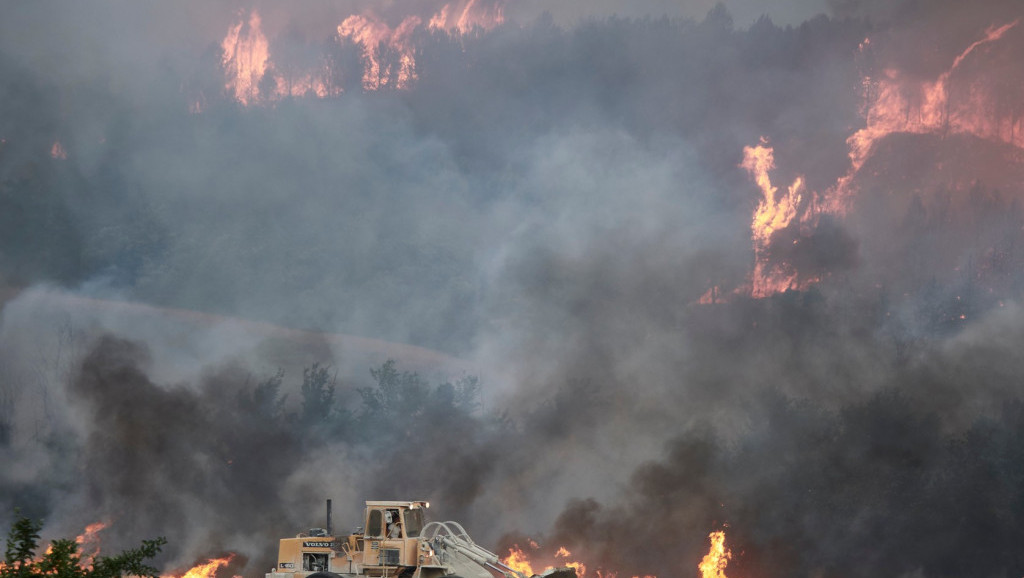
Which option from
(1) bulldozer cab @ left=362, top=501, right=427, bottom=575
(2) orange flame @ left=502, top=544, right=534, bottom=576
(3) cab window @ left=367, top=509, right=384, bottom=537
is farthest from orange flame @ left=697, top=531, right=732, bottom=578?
(3) cab window @ left=367, top=509, right=384, bottom=537

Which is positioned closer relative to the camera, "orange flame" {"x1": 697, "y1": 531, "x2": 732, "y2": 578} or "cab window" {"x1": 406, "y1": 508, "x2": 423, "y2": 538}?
"cab window" {"x1": 406, "y1": 508, "x2": 423, "y2": 538}

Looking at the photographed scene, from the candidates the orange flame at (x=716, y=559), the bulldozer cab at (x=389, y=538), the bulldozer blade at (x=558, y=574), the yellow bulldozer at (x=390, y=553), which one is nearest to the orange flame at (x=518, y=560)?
the orange flame at (x=716, y=559)

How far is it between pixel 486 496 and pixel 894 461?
2229cm

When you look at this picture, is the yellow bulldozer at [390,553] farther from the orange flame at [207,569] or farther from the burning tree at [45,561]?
the orange flame at [207,569]

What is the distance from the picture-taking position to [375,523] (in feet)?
101

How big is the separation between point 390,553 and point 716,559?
25.3 m

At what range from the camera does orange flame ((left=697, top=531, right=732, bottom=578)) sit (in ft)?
164

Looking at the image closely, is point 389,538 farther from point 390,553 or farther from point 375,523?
point 375,523

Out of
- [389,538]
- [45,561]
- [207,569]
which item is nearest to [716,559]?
[389,538]

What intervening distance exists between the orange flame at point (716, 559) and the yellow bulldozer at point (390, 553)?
22.2 meters

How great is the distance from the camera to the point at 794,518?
51.9 m

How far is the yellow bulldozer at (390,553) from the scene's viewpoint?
98.1 feet

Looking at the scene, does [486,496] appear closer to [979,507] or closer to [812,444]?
[812,444]

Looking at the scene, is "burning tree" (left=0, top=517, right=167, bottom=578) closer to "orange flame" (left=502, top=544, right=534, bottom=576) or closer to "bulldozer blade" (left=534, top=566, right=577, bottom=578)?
"bulldozer blade" (left=534, top=566, right=577, bottom=578)
